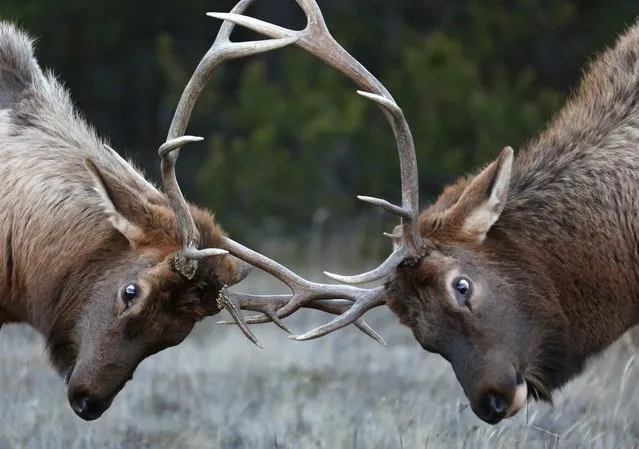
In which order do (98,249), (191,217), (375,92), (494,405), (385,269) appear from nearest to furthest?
(494,405) → (385,269) → (191,217) → (375,92) → (98,249)

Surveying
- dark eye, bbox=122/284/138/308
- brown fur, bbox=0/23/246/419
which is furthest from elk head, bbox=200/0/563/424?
dark eye, bbox=122/284/138/308

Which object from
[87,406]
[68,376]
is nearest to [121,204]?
[68,376]

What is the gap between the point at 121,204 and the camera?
240 inches

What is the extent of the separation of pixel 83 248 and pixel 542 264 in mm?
2161

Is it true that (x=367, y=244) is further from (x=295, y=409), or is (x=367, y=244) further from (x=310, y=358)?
(x=295, y=409)

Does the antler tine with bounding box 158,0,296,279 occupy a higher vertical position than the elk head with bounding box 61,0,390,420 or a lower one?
higher

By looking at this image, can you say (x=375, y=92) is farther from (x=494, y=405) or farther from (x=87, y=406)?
(x=87, y=406)

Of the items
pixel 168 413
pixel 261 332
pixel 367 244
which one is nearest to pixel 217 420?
pixel 168 413

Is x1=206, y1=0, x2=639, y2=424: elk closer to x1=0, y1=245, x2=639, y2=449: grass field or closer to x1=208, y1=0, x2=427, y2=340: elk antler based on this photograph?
x1=208, y1=0, x2=427, y2=340: elk antler

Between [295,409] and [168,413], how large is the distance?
2.53 ft

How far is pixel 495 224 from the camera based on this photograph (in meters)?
6.05

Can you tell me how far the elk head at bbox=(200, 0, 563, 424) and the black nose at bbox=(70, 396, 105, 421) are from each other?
1.12 m

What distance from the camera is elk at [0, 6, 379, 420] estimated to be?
19.6ft

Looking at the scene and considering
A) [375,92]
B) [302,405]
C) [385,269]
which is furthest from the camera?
[302,405]
